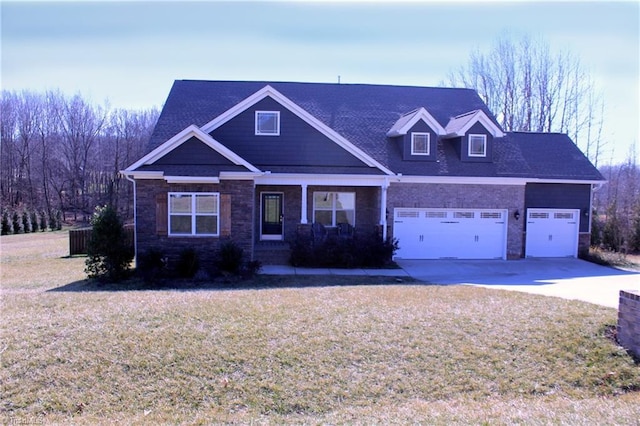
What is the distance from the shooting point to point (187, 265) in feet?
45.5

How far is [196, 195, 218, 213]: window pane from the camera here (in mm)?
14828

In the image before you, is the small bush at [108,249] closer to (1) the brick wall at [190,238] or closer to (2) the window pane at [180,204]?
(1) the brick wall at [190,238]

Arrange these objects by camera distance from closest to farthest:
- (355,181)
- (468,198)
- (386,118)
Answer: (355,181) < (468,198) < (386,118)

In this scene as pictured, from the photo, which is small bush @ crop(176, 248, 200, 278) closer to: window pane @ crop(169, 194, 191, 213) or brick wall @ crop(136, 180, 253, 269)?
brick wall @ crop(136, 180, 253, 269)

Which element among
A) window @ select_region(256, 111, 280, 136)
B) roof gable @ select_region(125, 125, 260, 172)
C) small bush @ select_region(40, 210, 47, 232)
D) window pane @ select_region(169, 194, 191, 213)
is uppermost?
window @ select_region(256, 111, 280, 136)

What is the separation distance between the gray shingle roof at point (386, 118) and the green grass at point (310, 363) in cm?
1023

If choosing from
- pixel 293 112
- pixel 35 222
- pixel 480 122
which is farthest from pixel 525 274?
pixel 35 222

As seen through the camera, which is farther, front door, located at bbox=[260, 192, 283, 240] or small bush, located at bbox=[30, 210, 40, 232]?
small bush, located at bbox=[30, 210, 40, 232]

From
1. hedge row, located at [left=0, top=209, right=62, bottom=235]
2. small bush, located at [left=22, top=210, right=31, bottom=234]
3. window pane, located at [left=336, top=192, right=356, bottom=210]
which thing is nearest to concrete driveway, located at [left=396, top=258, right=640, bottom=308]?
window pane, located at [left=336, top=192, right=356, bottom=210]

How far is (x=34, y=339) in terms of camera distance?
6.70m

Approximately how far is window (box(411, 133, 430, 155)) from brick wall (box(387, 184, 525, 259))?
1530 millimetres

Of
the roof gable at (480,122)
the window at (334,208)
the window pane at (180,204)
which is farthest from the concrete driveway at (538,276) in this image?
the window pane at (180,204)

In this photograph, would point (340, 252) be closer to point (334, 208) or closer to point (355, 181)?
point (355, 181)

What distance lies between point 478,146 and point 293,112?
7580mm
